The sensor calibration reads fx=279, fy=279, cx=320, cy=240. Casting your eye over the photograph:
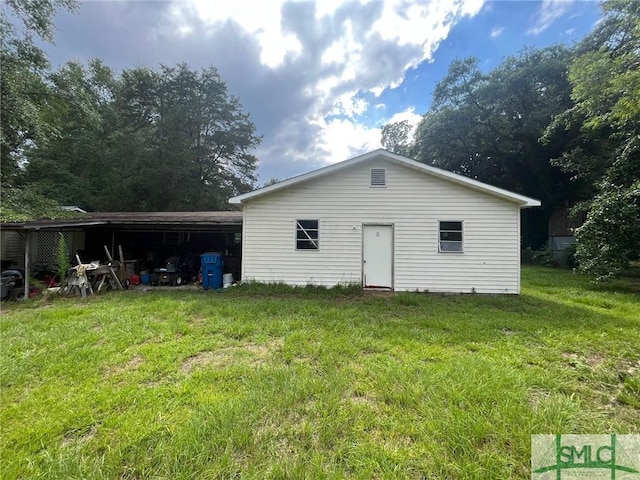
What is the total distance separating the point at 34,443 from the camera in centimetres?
228

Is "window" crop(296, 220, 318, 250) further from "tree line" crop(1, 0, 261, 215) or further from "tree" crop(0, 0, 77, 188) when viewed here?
"tree" crop(0, 0, 77, 188)

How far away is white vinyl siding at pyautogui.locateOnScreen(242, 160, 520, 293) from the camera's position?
8273 mm

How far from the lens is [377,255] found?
340 inches

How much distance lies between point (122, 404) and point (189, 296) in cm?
513

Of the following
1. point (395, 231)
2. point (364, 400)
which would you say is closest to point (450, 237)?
point (395, 231)

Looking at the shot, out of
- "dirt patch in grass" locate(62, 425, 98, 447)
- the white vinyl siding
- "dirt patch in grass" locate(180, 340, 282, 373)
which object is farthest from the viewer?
the white vinyl siding

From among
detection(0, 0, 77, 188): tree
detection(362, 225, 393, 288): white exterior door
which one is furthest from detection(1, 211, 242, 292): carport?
detection(362, 225, 393, 288): white exterior door

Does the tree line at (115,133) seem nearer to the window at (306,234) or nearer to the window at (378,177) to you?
the window at (306,234)

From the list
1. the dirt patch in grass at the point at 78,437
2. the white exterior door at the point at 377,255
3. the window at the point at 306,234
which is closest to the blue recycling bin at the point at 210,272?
the window at the point at 306,234

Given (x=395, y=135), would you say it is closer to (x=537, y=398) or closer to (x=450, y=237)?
(x=450, y=237)

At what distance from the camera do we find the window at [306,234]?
28.7 feet

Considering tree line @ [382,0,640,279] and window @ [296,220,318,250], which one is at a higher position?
tree line @ [382,0,640,279]

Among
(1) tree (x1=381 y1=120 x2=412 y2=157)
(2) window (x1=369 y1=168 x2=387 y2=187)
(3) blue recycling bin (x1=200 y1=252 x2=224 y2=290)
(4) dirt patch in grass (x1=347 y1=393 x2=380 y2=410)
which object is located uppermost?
(1) tree (x1=381 y1=120 x2=412 y2=157)

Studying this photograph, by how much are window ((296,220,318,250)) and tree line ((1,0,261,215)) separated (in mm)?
10710
